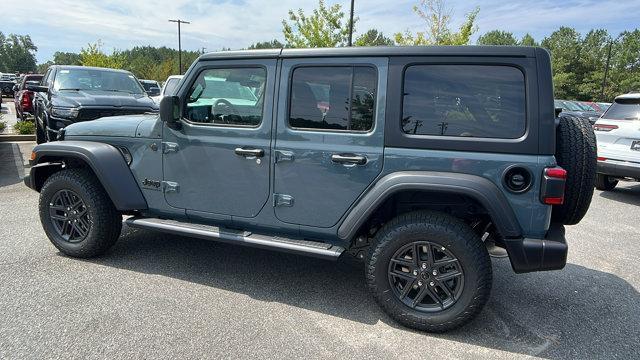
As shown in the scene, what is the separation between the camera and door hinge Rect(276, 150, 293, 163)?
10.7 ft

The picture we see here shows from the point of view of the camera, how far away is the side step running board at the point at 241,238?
125 inches

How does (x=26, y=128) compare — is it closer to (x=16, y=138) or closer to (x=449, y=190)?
(x=16, y=138)

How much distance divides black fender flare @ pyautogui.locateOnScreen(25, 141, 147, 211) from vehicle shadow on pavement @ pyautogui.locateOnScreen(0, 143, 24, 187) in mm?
3944

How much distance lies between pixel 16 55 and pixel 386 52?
134 metres

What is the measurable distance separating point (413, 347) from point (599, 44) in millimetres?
73702

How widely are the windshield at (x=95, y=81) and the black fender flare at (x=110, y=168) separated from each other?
201 inches

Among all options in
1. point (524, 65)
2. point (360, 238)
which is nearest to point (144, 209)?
point (360, 238)

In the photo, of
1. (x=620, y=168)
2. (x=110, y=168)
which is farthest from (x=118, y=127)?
(x=620, y=168)

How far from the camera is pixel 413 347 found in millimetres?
2840

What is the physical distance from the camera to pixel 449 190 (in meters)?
2.79

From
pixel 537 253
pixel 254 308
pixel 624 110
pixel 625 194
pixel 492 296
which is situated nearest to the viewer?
pixel 537 253

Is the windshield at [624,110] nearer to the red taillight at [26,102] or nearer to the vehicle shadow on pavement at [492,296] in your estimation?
the vehicle shadow on pavement at [492,296]

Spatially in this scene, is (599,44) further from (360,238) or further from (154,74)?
(360,238)

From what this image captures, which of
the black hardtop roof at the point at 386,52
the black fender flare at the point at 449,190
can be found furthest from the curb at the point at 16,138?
the black fender flare at the point at 449,190
